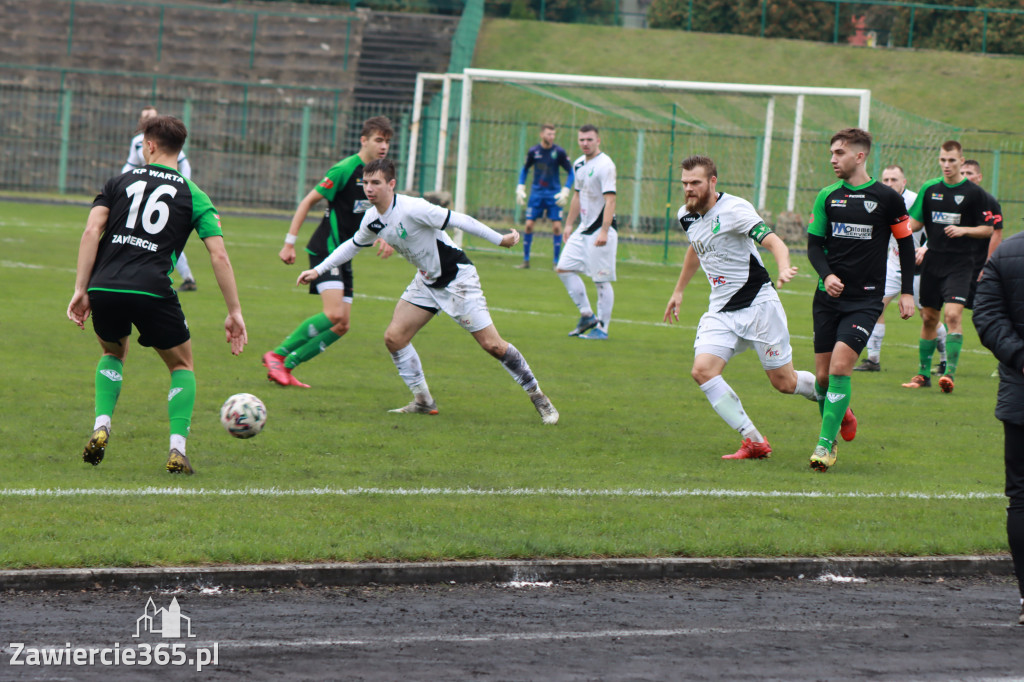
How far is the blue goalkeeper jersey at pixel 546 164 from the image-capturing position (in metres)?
22.0

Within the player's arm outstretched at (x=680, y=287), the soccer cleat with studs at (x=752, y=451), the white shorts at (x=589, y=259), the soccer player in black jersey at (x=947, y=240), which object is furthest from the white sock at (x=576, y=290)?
the soccer cleat with studs at (x=752, y=451)

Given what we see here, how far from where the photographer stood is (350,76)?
3972cm

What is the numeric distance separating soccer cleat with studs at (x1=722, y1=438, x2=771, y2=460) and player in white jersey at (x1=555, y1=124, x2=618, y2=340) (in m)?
6.22

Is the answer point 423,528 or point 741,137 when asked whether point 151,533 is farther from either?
point 741,137

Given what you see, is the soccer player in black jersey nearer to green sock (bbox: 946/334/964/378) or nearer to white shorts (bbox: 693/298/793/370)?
green sock (bbox: 946/334/964/378)

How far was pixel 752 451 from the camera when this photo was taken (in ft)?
28.1

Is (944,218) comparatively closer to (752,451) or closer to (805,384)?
(805,384)

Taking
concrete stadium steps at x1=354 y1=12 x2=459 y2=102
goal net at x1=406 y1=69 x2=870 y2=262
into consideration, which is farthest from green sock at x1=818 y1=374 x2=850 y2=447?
concrete stadium steps at x1=354 y1=12 x2=459 y2=102

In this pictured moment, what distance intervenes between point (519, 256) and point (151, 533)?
779 inches

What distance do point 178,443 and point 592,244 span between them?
8.52 metres

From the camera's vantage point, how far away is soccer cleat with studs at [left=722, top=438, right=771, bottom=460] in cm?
854

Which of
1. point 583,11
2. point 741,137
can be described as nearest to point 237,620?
point 741,137

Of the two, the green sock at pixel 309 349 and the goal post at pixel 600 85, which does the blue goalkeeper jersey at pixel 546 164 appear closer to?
the goal post at pixel 600 85

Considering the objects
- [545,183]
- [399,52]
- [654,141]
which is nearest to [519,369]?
[545,183]
